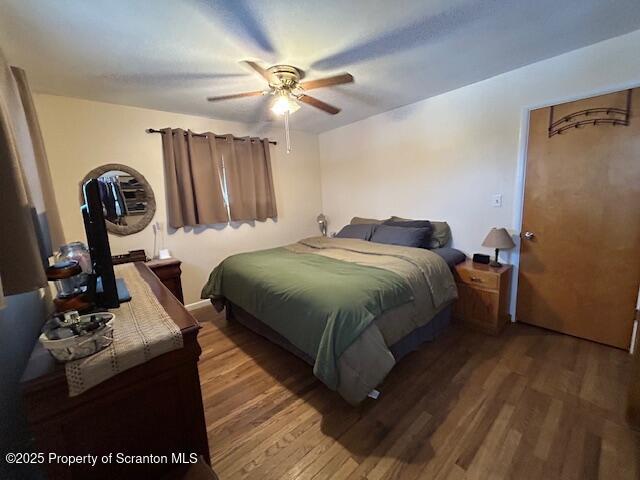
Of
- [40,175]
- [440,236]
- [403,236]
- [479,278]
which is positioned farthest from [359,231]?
[40,175]

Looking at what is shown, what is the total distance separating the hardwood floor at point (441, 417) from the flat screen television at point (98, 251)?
39.3 inches

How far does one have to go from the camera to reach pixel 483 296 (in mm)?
2449

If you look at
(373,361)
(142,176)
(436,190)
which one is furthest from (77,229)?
(436,190)

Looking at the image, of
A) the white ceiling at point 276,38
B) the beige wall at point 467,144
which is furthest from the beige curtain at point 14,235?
the beige wall at point 467,144

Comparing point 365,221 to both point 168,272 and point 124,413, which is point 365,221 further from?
point 124,413

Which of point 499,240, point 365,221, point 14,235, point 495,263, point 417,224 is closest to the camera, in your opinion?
point 14,235

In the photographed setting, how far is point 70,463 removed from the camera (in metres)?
0.87

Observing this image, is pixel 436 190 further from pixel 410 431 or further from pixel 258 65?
pixel 410 431

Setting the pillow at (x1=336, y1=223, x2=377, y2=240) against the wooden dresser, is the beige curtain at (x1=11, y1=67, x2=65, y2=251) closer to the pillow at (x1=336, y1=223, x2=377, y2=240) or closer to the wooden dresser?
the wooden dresser

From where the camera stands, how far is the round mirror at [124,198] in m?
2.76

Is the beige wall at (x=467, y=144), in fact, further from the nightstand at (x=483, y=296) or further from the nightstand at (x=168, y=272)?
the nightstand at (x=168, y=272)

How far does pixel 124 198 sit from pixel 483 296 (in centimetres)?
379

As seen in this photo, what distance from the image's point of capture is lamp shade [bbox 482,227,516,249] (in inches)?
94.8

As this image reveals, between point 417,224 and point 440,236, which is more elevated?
point 417,224
